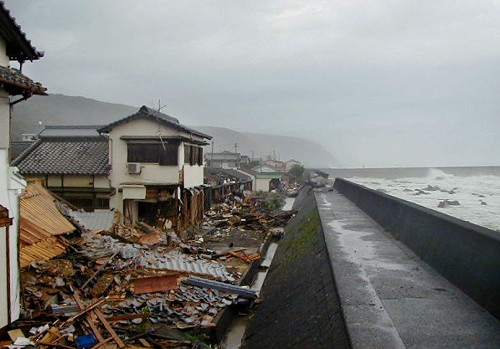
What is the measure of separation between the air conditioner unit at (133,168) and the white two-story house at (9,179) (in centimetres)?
1244

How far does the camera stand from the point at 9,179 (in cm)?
814

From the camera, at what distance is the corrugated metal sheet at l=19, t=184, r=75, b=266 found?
1079cm

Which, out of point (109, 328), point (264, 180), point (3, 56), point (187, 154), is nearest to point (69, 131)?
point (187, 154)

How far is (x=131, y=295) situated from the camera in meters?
10.3

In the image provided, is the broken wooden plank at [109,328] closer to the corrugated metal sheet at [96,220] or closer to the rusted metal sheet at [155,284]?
the rusted metal sheet at [155,284]

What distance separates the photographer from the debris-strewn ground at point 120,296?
8094 mm

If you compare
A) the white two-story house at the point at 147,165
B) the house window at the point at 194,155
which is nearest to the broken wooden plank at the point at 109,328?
the white two-story house at the point at 147,165

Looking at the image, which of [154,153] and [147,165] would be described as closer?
[147,165]

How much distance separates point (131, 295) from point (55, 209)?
18.1 ft

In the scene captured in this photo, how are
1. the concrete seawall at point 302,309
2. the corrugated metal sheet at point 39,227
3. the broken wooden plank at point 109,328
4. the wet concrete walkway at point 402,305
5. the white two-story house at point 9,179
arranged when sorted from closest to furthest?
the wet concrete walkway at point 402,305 → the concrete seawall at point 302,309 → the broken wooden plank at point 109,328 → the white two-story house at point 9,179 → the corrugated metal sheet at point 39,227

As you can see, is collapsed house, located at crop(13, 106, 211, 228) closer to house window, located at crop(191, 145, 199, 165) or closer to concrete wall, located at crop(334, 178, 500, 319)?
house window, located at crop(191, 145, 199, 165)

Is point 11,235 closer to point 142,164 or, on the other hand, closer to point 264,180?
point 142,164

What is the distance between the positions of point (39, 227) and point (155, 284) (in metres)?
4.04

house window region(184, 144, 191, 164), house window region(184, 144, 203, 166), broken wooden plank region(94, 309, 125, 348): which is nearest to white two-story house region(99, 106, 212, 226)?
house window region(184, 144, 191, 164)
